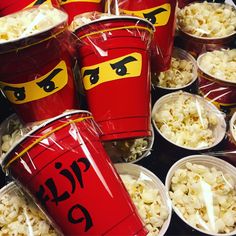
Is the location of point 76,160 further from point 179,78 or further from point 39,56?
point 179,78

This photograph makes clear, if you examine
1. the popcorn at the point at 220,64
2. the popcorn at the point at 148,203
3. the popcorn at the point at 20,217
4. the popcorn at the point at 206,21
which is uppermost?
the popcorn at the point at 206,21

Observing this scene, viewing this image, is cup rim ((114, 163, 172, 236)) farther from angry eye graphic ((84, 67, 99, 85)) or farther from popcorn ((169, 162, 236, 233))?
angry eye graphic ((84, 67, 99, 85))

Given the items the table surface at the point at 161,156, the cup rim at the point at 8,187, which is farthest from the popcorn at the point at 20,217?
the table surface at the point at 161,156

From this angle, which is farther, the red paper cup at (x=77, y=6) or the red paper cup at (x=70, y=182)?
the red paper cup at (x=77, y=6)

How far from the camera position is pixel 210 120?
125 cm

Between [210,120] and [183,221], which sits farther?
[210,120]

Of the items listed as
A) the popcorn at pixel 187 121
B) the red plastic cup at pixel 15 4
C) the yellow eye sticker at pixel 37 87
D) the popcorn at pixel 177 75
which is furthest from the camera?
the popcorn at pixel 177 75

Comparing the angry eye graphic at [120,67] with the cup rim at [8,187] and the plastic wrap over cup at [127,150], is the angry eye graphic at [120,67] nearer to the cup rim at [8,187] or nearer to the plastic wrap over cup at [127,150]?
the plastic wrap over cup at [127,150]

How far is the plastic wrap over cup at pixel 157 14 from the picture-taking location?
3.58ft

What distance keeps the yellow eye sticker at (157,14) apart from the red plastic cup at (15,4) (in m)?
0.27

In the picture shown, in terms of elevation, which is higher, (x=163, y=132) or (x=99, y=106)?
(x=99, y=106)

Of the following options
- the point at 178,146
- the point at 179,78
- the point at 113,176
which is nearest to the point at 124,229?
the point at 113,176

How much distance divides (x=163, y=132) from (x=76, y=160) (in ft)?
1.54

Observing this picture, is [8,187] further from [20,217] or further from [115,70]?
[115,70]
